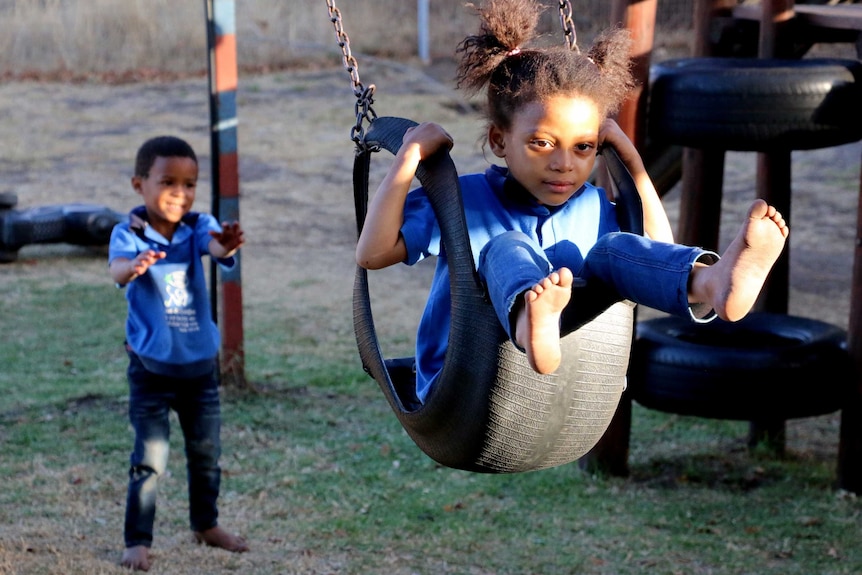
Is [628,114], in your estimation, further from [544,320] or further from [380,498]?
[544,320]

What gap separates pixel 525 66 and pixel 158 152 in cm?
171

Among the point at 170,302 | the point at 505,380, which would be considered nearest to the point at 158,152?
the point at 170,302

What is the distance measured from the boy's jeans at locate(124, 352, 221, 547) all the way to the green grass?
233mm

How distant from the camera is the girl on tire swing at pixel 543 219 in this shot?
85.7 inches

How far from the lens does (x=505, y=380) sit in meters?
2.38

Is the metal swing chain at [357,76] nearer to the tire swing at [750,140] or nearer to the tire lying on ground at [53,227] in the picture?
the tire swing at [750,140]

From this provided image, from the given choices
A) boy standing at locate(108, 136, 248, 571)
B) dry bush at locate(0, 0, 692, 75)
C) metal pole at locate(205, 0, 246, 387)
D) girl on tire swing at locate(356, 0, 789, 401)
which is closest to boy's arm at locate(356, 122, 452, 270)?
girl on tire swing at locate(356, 0, 789, 401)

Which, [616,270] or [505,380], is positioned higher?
[616,270]

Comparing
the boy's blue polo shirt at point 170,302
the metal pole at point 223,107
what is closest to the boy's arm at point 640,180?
the boy's blue polo shirt at point 170,302

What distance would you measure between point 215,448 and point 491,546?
43.4 inches

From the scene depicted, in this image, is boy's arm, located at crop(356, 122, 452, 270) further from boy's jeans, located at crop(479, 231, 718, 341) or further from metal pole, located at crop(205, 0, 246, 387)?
metal pole, located at crop(205, 0, 246, 387)

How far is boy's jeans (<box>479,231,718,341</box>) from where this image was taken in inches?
86.8

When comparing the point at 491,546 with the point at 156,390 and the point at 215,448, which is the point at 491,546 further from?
the point at 156,390

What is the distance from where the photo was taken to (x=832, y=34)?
5457 mm
